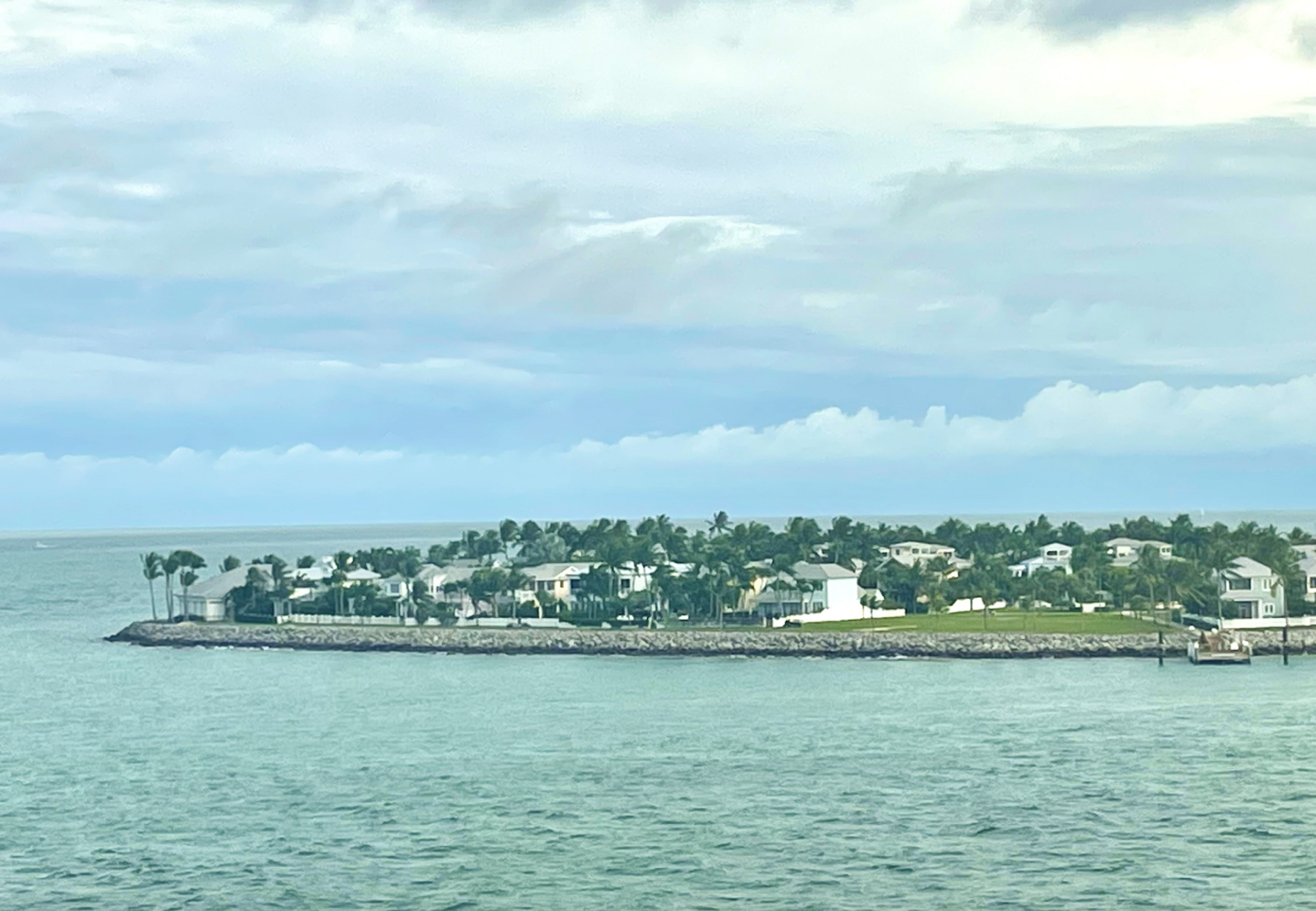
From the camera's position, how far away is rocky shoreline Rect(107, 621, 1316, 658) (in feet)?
328

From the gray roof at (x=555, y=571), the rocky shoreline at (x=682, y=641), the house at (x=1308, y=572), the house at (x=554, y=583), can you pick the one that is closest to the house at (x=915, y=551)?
the gray roof at (x=555, y=571)

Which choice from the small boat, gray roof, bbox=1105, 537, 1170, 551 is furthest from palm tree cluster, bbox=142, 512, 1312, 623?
the small boat

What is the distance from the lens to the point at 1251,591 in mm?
109562

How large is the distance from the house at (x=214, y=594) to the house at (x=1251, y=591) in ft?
230

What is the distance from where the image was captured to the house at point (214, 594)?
128500 mm

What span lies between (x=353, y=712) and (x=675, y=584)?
142 feet

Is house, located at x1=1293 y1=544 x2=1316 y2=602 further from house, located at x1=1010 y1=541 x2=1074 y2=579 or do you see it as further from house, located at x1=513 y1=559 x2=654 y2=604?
house, located at x1=513 y1=559 x2=654 y2=604

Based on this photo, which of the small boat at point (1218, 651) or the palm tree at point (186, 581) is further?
the palm tree at point (186, 581)

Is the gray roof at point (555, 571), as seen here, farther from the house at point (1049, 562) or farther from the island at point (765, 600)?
the house at point (1049, 562)

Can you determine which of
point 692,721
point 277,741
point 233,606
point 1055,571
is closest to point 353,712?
point 277,741

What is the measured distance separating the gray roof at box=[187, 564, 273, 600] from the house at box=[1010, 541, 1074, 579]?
61.3m

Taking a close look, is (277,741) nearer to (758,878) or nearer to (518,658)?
(758,878)

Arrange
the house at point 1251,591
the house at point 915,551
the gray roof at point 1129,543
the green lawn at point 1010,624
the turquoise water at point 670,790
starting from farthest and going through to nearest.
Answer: the gray roof at point 1129,543, the house at point 915,551, the house at point 1251,591, the green lawn at point 1010,624, the turquoise water at point 670,790

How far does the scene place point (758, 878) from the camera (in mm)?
41594
